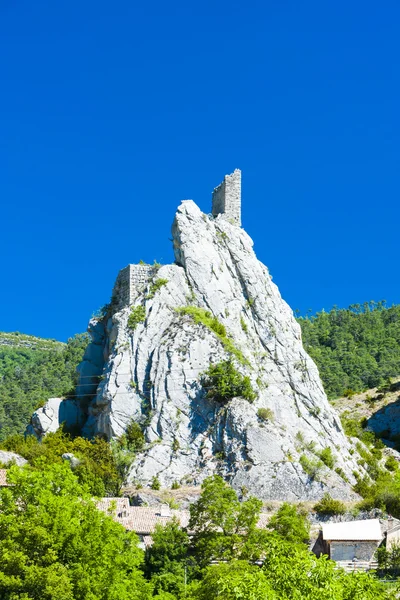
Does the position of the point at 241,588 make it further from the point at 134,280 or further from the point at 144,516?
the point at 134,280

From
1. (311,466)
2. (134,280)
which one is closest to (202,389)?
(311,466)

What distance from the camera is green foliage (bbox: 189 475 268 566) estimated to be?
150 feet

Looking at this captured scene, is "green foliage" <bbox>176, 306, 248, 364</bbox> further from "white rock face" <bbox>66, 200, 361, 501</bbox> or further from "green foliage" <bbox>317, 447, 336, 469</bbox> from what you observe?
"green foliage" <bbox>317, 447, 336, 469</bbox>

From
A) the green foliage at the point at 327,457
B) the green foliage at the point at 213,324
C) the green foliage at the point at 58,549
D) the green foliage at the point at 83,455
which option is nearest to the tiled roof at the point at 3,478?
the green foliage at the point at 83,455

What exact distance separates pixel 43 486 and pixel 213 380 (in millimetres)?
24668

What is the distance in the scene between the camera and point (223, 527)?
47.7 m

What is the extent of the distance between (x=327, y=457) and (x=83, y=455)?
18.2 metres

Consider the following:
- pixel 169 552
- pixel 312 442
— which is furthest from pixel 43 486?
pixel 312 442

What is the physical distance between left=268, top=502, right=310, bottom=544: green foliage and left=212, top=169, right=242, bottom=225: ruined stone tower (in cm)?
3686

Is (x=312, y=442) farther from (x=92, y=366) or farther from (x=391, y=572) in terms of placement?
(x=92, y=366)

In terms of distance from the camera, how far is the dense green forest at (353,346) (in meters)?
109

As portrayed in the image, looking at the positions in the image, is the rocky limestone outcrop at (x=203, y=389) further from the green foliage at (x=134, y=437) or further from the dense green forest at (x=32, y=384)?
the dense green forest at (x=32, y=384)

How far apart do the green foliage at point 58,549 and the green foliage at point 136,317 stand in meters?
27.2

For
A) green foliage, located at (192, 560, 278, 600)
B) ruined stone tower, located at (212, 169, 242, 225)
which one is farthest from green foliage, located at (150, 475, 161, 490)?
ruined stone tower, located at (212, 169, 242, 225)
